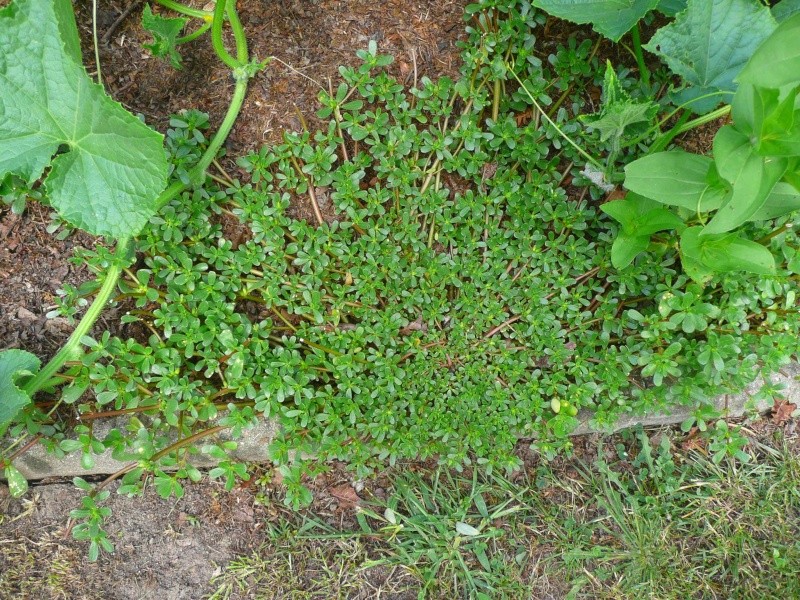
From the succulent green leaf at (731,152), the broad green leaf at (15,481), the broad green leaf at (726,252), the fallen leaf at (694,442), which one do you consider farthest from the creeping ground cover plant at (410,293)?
the succulent green leaf at (731,152)

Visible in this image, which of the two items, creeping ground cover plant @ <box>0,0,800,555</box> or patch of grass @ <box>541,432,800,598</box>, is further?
patch of grass @ <box>541,432,800,598</box>

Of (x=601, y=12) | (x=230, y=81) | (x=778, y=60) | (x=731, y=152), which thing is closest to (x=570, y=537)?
(x=731, y=152)

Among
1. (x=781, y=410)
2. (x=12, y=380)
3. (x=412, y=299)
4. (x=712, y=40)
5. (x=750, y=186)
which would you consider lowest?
(x=781, y=410)

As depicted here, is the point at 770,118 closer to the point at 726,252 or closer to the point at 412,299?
the point at 726,252

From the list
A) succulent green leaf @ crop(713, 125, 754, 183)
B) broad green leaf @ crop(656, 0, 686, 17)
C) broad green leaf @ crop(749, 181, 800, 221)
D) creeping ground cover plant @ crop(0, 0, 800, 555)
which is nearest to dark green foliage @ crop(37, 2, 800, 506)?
creeping ground cover plant @ crop(0, 0, 800, 555)

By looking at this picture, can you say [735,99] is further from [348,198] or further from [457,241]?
[348,198]

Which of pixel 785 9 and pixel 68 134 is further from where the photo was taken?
pixel 785 9

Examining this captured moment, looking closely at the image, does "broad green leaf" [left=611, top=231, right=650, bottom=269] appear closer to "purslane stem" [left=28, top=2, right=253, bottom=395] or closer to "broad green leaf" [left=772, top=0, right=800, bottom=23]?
"broad green leaf" [left=772, top=0, right=800, bottom=23]

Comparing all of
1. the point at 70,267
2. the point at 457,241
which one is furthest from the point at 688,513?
the point at 70,267
